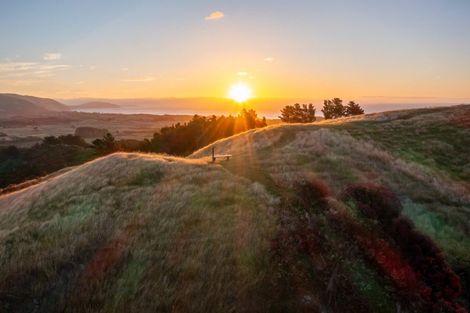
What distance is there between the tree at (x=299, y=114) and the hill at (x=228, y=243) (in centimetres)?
6067

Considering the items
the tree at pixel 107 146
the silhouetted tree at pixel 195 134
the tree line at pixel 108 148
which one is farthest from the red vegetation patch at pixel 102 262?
the tree at pixel 107 146

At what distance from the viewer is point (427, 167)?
26.8 metres

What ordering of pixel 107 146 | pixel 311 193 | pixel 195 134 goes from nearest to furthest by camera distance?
pixel 311 193
pixel 107 146
pixel 195 134

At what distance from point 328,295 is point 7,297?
7.94 meters

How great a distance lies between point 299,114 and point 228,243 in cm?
7469

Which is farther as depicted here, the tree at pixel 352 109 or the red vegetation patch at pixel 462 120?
the tree at pixel 352 109

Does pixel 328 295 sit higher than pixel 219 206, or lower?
lower

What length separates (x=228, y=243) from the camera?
1149 centimetres

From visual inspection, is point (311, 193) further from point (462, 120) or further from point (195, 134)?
point (195, 134)

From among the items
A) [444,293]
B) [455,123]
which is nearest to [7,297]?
[444,293]

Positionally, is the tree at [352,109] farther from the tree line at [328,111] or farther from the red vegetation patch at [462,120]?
the red vegetation patch at [462,120]

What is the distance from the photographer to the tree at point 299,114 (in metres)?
82.6

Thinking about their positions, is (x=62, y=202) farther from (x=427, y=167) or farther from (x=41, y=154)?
(x=41, y=154)

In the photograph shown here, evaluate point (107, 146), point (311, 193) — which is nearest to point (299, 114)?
point (107, 146)
